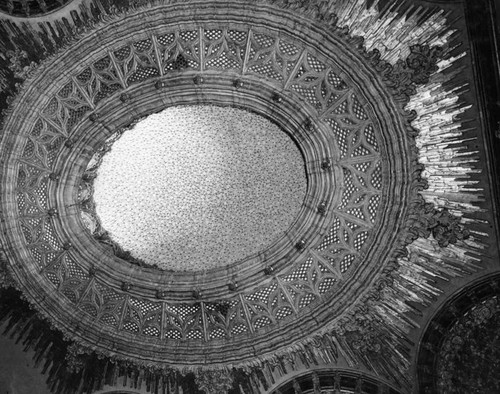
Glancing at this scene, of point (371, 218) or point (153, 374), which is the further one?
point (153, 374)

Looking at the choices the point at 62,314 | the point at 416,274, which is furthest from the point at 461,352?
the point at 62,314

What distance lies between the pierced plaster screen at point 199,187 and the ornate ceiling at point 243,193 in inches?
0.9

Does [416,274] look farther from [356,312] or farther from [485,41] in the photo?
[485,41]

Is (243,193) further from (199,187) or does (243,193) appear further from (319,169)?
(319,169)

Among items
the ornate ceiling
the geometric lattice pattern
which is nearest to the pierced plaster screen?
the ornate ceiling

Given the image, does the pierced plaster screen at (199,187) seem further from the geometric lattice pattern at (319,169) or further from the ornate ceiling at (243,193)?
the geometric lattice pattern at (319,169)

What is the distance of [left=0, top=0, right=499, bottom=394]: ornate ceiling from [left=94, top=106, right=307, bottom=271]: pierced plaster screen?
24 millimetres

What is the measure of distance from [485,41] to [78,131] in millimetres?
4521

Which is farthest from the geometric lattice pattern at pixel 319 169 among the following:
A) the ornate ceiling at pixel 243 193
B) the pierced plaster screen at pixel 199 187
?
the pierced plaster screen at pixel 199 187

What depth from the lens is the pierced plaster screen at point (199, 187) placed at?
7391 millimetres

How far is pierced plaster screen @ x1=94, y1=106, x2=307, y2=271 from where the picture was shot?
7.39m

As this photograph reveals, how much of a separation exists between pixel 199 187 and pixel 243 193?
539 millimetres

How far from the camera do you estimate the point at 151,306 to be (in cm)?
766

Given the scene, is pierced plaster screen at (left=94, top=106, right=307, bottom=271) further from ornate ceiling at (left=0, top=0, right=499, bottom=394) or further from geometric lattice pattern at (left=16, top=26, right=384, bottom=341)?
geometric lattice pattern at (left=16, top=26, right=384, bottom=341)
